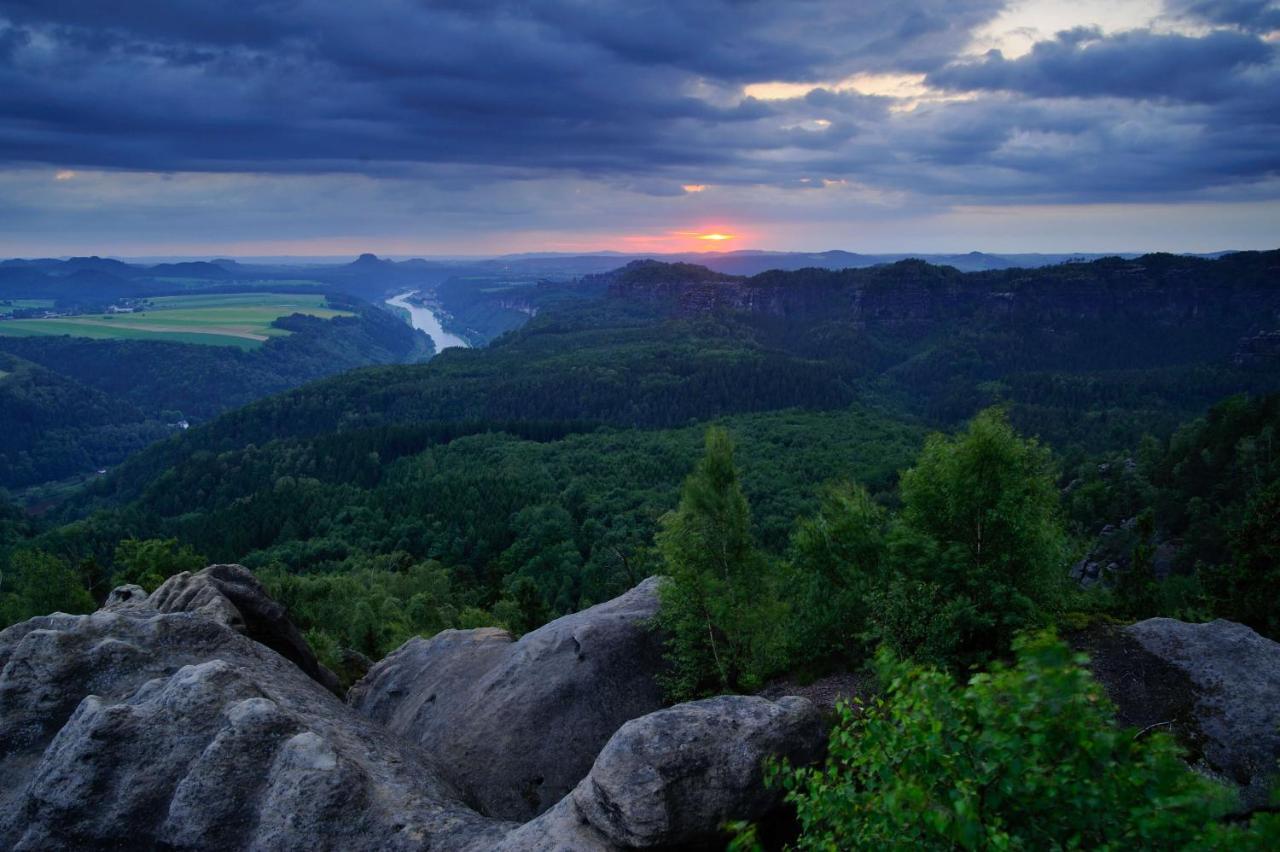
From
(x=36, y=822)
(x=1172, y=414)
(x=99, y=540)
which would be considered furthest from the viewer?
(x=1172, y=414)

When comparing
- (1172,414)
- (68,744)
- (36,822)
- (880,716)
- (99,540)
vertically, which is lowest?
(99,540)

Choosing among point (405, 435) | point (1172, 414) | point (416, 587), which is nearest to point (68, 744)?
point (416, 587)

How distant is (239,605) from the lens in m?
32.0

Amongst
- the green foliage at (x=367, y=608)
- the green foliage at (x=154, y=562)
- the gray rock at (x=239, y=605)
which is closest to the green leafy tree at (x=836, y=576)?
the gray rock at (x=239, y=605)

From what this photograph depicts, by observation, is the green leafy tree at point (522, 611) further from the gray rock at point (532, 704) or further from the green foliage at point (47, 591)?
the green foliage at point (47, 591)

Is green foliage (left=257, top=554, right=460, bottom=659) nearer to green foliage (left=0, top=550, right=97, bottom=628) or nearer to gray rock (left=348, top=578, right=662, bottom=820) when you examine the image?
green foliage (left=0, top=550, right=97, bottom=628)

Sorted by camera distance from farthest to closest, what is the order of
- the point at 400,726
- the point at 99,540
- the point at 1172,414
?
the point at 1172,414 < the point at 99,540 < the point at 400,726

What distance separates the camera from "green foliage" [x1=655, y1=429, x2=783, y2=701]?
92.4ft

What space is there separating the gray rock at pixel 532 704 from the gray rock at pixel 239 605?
18.2 feet

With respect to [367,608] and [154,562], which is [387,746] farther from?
[154,562]

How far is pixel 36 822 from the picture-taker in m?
17.1

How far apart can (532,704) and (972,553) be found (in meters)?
18.0

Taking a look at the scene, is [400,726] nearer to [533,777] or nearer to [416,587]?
[533,777]

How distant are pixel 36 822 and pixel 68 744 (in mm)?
1809
